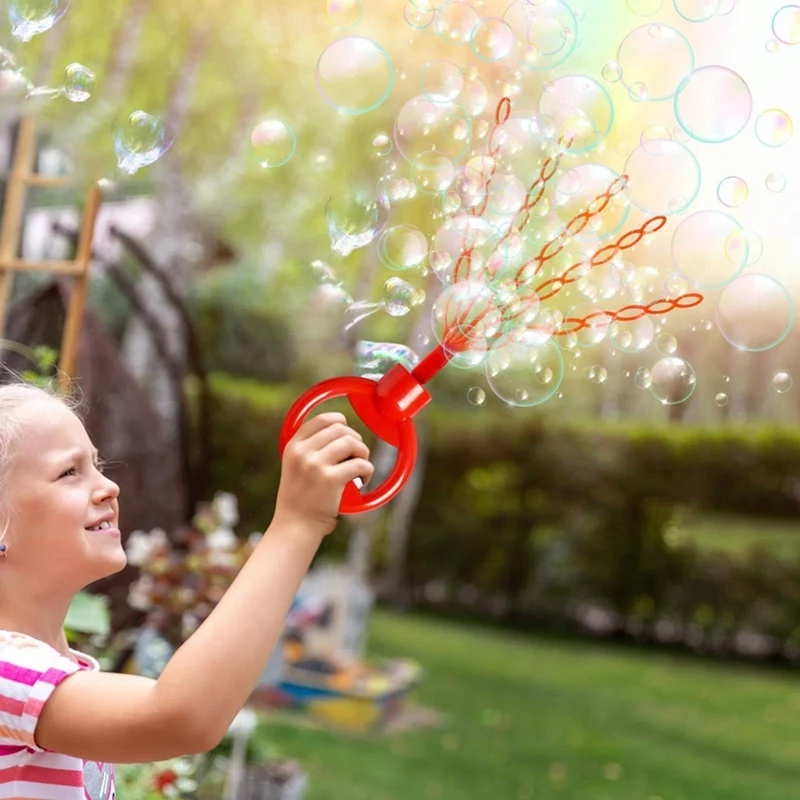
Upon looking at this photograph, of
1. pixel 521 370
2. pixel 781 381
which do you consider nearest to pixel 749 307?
pixel 781 381

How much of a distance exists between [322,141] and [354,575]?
258 cm

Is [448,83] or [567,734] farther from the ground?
[448,83]

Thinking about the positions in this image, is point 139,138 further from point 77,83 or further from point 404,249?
point 404,249

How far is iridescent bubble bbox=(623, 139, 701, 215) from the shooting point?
145 centimetres

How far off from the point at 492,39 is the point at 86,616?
4.13 feet

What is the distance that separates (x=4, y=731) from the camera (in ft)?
2.62

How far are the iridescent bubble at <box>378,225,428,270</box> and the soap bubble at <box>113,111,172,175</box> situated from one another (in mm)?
352

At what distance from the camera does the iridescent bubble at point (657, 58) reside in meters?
1.57

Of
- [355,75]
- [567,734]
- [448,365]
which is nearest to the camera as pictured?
[355,75]

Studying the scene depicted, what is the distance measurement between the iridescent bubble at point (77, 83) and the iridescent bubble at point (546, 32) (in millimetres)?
602

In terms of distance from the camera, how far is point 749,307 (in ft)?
5.19

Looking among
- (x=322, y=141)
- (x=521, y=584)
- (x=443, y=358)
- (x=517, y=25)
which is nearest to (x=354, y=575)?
(x=521, y=584)

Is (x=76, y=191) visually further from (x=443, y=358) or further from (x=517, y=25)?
(x=443, y=358)

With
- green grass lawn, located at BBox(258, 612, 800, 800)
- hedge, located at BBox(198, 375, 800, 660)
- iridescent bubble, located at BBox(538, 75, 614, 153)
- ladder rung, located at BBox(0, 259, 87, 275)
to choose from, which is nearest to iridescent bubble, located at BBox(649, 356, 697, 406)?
iridescent bubble, located at BBox(538, 75, 614, 153)
